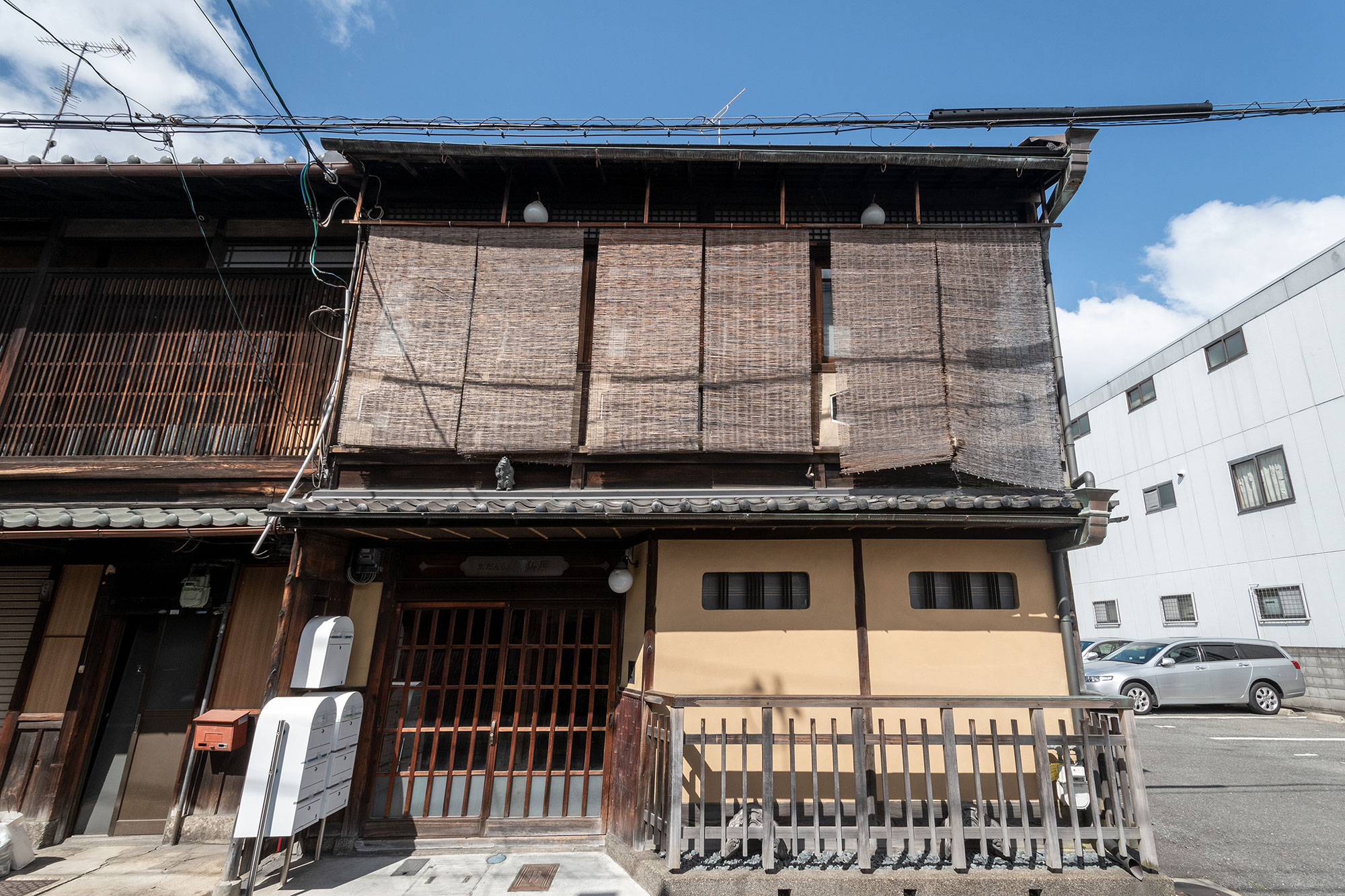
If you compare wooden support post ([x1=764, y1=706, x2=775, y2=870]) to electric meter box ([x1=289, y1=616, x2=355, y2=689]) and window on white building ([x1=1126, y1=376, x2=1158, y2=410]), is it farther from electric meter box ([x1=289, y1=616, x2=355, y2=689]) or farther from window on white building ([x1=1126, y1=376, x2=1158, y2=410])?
window on white building ([x1=1126, y1=376, x2=1158, y2=410])

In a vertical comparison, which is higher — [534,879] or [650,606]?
[650,606]

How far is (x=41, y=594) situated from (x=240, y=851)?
4.84m

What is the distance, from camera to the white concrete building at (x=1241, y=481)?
14852mm

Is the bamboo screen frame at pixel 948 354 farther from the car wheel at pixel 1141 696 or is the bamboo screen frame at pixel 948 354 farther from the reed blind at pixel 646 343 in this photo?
the car wheel at pixel 1141 696

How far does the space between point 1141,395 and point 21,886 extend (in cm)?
2894

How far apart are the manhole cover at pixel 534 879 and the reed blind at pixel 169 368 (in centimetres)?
579

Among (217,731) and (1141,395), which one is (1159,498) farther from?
(217,731)

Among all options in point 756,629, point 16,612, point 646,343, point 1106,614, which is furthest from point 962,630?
point 1106,614

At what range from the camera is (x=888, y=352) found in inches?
303

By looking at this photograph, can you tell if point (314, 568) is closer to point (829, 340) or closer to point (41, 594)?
point (41, 594)

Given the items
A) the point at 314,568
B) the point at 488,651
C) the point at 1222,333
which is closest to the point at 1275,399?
the point at 1222,333

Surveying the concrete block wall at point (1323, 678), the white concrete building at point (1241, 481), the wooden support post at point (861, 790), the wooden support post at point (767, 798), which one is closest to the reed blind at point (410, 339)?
the wooden support post at point (767, 798)

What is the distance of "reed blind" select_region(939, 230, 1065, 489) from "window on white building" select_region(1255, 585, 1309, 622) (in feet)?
46.9

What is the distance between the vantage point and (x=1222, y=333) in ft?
59.8
